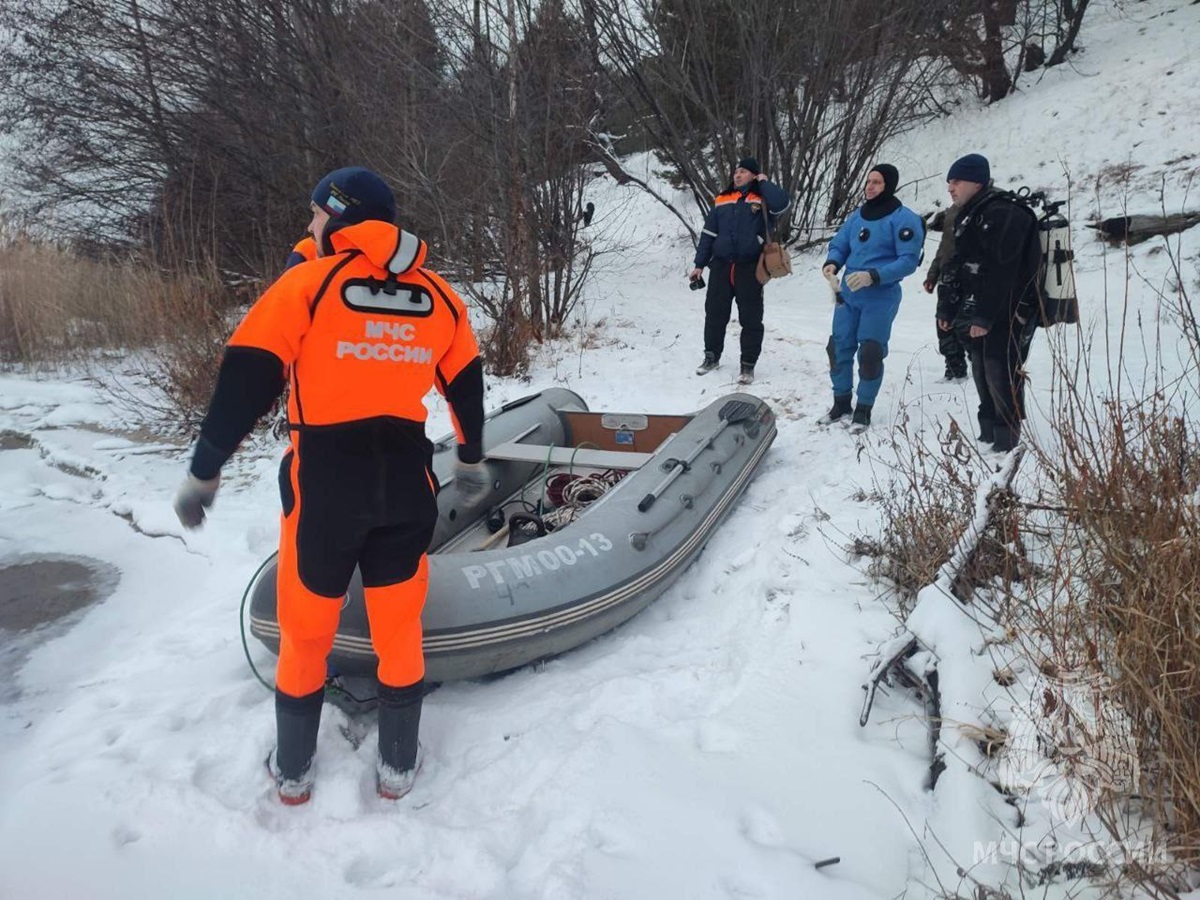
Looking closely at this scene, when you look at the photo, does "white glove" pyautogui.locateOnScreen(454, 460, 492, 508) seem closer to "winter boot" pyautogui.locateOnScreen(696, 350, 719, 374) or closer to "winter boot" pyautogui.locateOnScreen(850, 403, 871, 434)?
"winter boot" pyautogui.locateOnScreen(850, 403, 871, 434)

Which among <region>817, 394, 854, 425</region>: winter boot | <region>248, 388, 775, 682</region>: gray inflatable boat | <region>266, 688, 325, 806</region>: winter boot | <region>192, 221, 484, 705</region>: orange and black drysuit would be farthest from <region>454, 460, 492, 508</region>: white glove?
<region>817, 394, 854, 425</region>: winter boot

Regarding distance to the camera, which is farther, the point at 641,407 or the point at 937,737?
the point at 641,407

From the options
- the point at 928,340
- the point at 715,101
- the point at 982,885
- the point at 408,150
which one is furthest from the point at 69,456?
the point at 715,101

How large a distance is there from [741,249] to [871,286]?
1.42 meters

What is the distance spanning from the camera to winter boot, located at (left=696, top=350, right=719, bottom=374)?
6355 millimetres

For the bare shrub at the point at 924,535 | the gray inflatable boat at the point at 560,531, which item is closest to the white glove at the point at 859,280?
the gray inflatable boat at the point at 560,531

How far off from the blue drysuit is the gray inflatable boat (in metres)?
0.61

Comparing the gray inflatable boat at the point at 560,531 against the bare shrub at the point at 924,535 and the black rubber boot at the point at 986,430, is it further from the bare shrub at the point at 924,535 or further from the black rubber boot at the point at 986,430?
the black rubber boot at the point at 986,430

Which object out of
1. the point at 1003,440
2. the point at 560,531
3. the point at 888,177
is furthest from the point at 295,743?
the point at 888,177

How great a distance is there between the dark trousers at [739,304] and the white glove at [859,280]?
1.38m

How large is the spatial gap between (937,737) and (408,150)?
7.06 metres

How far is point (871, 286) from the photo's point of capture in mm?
4395

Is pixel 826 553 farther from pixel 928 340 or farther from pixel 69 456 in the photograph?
pixel 69 456

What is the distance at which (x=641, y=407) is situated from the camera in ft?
19.5
